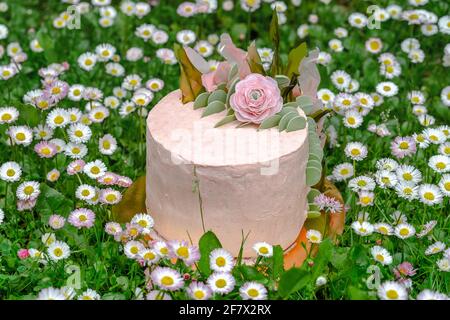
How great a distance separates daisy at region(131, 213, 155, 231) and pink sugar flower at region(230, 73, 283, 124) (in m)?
0.40

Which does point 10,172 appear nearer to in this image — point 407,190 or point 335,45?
point 407,190

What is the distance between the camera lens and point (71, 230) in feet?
8.18

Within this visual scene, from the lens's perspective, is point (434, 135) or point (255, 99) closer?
point (255, 99)

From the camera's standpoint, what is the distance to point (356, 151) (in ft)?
9.00

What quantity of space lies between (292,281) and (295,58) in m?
0.75

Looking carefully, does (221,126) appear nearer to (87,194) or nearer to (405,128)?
(87,194)

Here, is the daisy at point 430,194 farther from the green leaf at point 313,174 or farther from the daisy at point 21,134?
the daisy at point 21,134

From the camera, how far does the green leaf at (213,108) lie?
7.79ft

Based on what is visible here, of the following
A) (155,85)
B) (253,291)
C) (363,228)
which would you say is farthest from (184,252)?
(155,85)

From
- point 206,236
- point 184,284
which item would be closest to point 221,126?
point 206,236

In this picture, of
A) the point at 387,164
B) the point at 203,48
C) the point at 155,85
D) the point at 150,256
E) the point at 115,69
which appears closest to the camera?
the point at 150,256

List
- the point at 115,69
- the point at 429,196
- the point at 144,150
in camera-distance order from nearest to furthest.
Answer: the point at 429,196
the point at 144,150
the point at 115,69

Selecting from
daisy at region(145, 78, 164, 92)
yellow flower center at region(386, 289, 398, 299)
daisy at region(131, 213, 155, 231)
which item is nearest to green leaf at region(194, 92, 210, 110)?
daisy at region(131, 213, 155, 231)

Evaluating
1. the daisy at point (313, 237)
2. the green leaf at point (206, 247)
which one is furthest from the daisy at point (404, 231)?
the green leaf at point (206, 247)
